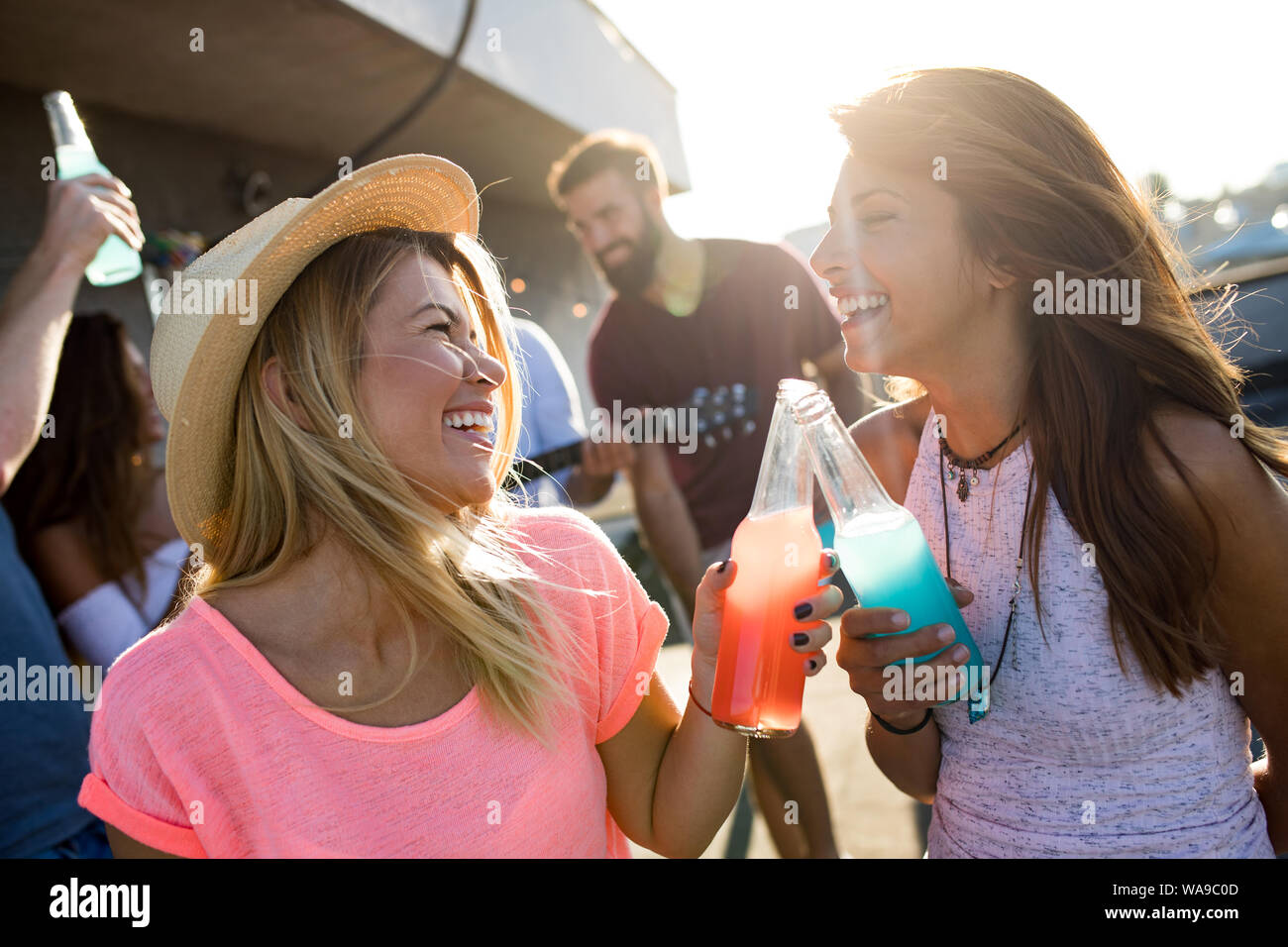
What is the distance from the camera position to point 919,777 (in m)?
1.77

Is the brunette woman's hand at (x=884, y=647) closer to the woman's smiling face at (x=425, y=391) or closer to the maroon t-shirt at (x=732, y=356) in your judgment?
the woman's smiling face at (x=425, y=391)

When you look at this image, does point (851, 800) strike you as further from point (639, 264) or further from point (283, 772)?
point (283, 772)

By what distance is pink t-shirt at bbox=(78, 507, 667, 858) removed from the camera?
4.32 ft

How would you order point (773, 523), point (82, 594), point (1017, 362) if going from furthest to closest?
point (82, 594), point (1017, 362), point (773, 523)

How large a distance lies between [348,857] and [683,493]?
236 centimetres

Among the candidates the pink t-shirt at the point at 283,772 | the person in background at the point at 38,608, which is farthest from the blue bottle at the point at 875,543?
the person in background at the point at 38,608

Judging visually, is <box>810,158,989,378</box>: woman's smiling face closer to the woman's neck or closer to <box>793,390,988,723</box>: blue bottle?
the woman's neck

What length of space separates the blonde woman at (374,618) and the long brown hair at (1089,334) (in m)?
0.55

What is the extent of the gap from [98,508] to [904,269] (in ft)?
8.07

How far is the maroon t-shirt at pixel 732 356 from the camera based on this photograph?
3.42m
